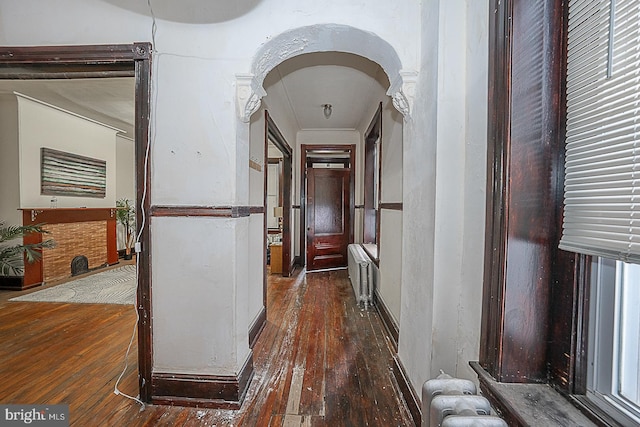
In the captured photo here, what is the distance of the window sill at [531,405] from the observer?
0.92m

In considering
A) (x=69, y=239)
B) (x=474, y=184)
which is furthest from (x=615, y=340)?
(x=69, y=239)

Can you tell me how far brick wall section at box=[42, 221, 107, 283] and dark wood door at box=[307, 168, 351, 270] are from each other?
4.02 meters

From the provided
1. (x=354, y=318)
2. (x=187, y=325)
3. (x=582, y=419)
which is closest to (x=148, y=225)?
(x=187, y=325)

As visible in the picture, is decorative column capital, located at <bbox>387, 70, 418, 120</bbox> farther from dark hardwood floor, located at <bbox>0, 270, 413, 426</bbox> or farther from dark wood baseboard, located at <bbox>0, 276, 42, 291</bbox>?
dark wood baseboard, located at <bbox>0, 276, 42, 291</bbox>

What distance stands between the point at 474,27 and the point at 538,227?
100 centimetres

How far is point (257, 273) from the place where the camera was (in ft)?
9.80

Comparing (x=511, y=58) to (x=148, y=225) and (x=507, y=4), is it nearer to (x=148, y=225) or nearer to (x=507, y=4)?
(x=507, y=4)

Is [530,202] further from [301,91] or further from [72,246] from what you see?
[72,246]

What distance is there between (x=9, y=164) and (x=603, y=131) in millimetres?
6335

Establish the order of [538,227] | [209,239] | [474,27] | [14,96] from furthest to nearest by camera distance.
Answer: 1. [14,96]
2. [209,239]
3. [474,27]
4. [538,227]

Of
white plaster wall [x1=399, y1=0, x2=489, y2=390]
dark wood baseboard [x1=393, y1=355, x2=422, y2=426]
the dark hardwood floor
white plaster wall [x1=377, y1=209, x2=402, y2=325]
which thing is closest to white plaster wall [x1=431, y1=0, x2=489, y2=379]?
white plaster wall [x1=399, y1=0, x2=489, y2=390]

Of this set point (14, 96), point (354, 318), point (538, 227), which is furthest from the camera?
point (14, 96)

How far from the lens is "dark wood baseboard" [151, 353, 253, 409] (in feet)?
6.09

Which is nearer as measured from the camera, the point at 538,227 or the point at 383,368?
the point at 538,227
